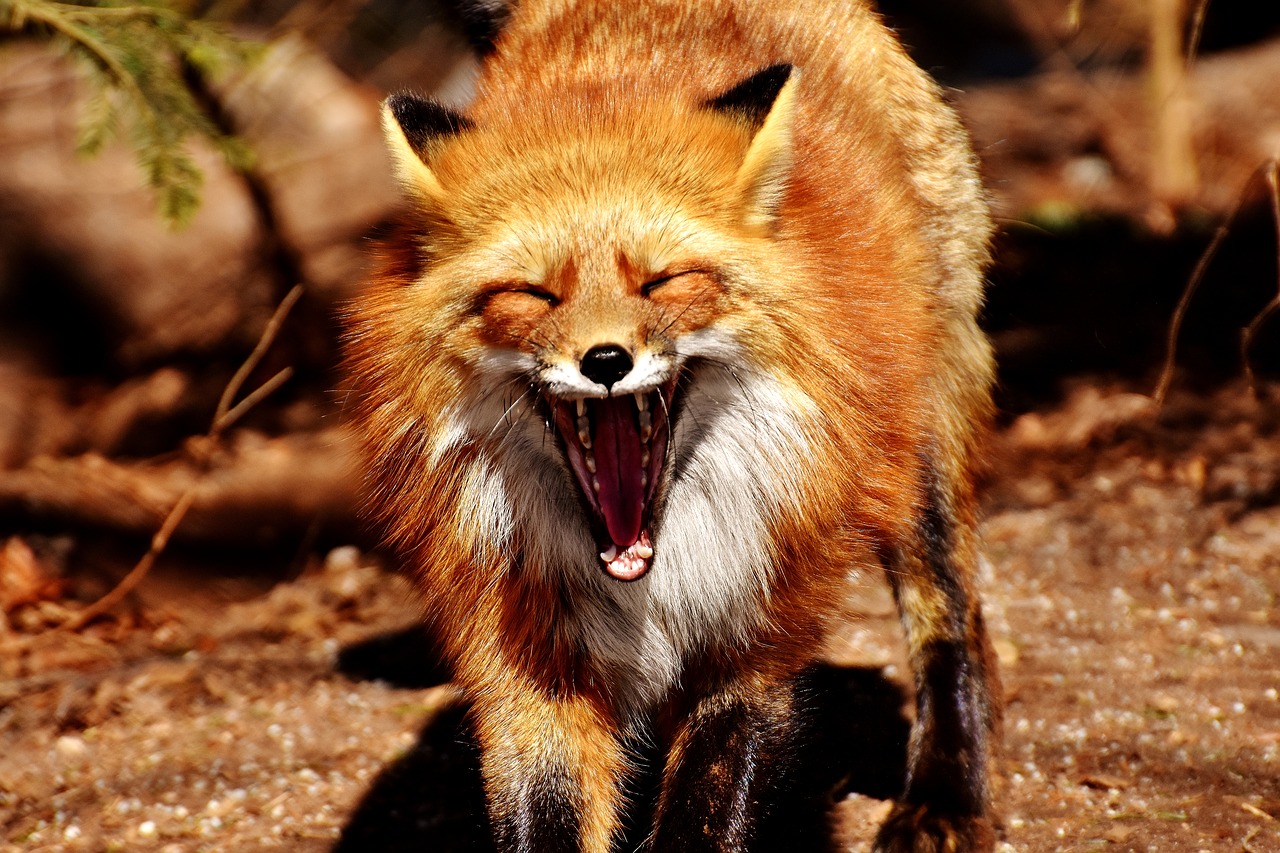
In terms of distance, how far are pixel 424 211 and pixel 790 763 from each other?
1.81 m

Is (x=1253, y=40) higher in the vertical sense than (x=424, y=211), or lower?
higher

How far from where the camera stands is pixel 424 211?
3309 mm

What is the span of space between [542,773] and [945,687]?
154 centimetres

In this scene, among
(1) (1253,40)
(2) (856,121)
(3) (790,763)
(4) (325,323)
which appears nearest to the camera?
(3) (790,763)

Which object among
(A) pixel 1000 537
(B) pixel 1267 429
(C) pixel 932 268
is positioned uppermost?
(C) pixel 932 268

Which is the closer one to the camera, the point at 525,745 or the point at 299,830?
the point at 525,745

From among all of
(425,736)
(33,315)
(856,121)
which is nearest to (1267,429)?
(856,121)

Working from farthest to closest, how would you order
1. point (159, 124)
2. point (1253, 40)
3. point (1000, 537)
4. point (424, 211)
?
1. point (1253, 40)
2. point (1000, 537)
3. point (159, 124)
4. point (424, 211)

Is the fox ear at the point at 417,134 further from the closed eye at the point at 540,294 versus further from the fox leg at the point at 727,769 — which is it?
the fox leg at the point at 727,769

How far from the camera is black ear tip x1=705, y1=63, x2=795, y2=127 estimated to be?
328 centimetres

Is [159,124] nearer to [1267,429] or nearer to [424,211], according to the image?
[424,211]

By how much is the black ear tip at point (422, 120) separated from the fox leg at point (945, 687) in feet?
6.79

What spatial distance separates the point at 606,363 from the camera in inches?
111

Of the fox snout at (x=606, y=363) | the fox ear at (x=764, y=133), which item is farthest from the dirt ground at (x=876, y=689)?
the fox snout at (x=606, y=363)
